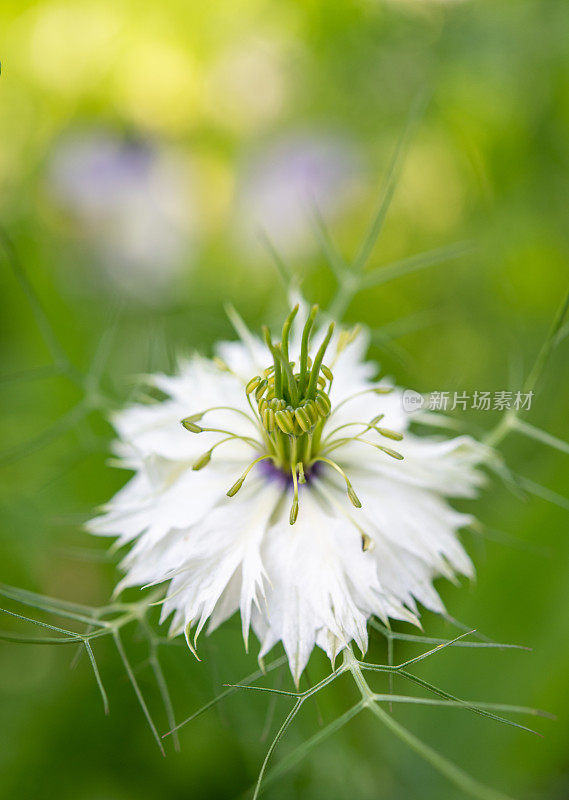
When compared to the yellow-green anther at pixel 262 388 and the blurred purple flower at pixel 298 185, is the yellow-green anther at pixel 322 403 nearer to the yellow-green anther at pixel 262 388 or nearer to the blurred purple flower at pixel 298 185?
the yellow-green anther at pixel 262 388

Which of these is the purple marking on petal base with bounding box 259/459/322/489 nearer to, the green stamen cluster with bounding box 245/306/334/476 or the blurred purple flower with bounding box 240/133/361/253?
the green stamen cluster with bounding box 245/306/334/476

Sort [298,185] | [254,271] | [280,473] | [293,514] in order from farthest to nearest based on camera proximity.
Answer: [298,185]
[254,271]
[280,473]
[293,514]

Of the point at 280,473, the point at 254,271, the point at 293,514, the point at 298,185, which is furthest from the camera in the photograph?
the point at 298,185

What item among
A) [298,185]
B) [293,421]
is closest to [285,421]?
[293,421]

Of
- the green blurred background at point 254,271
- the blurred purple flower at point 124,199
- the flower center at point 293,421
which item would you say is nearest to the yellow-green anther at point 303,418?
the flower center at point 293,421

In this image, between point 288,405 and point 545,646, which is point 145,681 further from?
point 288,405

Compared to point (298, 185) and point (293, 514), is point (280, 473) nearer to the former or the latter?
point (293, 514)

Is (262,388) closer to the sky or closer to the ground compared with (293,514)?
closer to the sky

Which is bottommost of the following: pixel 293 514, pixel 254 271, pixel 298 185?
pixel 293 514
